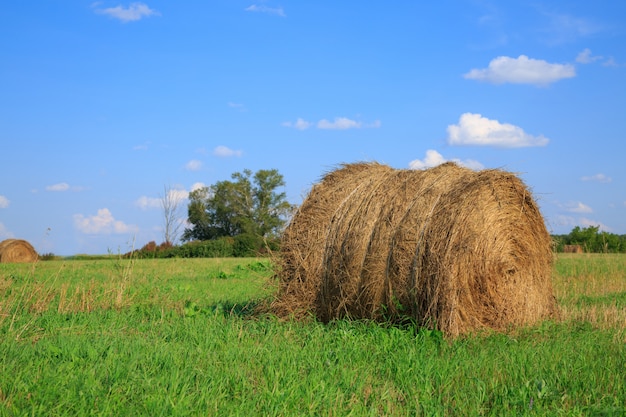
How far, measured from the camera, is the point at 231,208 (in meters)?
54.0

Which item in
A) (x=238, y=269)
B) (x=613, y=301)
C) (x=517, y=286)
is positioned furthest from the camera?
(x=238, y=269)

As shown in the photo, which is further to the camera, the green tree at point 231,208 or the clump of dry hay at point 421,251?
the green tree at point 231,208

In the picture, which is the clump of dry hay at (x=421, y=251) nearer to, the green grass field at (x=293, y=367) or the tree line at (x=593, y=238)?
the green grass field at (x=293, y=367)

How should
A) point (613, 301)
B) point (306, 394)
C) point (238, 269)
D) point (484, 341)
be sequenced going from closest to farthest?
point (306, 394)
point (484, 341)
point (613, 301)
point (238, 269)

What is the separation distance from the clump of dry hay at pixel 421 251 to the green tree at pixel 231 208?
43.1m

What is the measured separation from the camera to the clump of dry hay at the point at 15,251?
26484 mm

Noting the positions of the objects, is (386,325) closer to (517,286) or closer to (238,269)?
(517,286)

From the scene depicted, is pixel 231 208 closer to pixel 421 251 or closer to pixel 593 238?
pixel 593 238

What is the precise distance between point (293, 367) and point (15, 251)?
82.1 ft

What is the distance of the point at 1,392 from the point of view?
5.15m

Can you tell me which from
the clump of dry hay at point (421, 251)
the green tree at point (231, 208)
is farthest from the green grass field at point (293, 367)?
the green tree at point (231, 208)

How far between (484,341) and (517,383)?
180 cm

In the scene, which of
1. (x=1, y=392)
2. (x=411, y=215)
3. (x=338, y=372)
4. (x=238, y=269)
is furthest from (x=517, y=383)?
(x=238, y=269)

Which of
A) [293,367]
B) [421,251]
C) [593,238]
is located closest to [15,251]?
[421,251]
